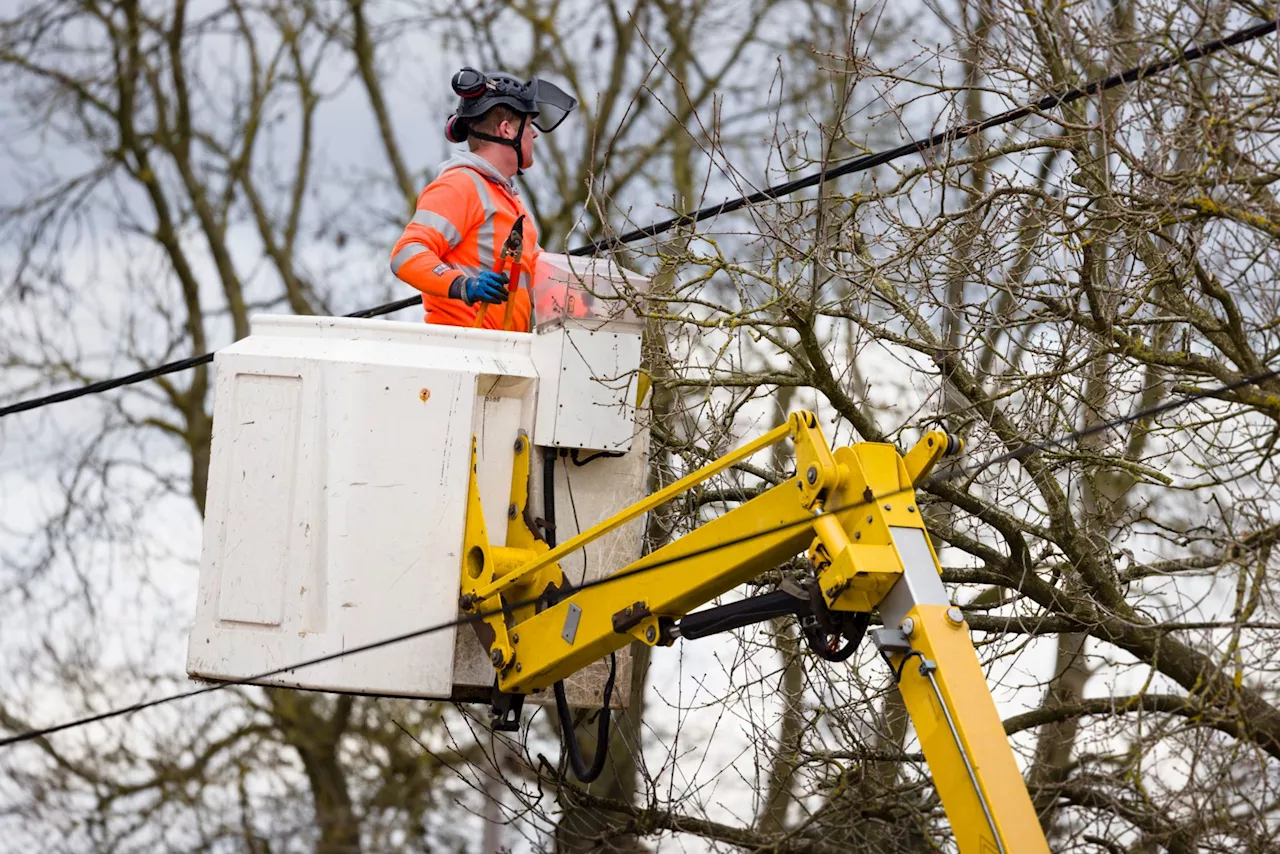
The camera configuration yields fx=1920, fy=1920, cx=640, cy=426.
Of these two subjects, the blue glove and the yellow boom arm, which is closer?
the yellow boom arm

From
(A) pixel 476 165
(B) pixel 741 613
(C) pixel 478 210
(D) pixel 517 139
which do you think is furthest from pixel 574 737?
(D) pixel 517 139

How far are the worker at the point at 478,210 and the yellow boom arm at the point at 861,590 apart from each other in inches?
50.1

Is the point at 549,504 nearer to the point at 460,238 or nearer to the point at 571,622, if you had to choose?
the point at 571,622

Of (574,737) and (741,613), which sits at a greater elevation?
(574,737)

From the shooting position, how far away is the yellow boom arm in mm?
4855

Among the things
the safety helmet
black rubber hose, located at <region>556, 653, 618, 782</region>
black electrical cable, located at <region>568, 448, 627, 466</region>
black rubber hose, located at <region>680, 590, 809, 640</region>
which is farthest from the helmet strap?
black rubber hose, located at <region>680, 590, 809, 640</region>

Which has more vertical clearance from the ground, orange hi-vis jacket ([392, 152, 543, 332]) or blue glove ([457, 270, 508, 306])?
orange hi-vis jacket ([392, 152, 543, 332])

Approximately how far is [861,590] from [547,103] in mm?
3182

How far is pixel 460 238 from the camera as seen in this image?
7.30m

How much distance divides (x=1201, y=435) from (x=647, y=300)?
7.15 feet

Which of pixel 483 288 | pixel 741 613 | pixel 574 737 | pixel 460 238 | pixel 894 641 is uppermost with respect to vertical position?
pixel 460 238

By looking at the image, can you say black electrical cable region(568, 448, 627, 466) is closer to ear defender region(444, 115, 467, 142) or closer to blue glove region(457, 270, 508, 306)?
blue glove region(457, 270, 508, 306)

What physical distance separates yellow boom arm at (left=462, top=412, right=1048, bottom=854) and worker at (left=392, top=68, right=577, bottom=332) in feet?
4.18

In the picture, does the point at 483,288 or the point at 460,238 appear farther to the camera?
the point at 460,238
